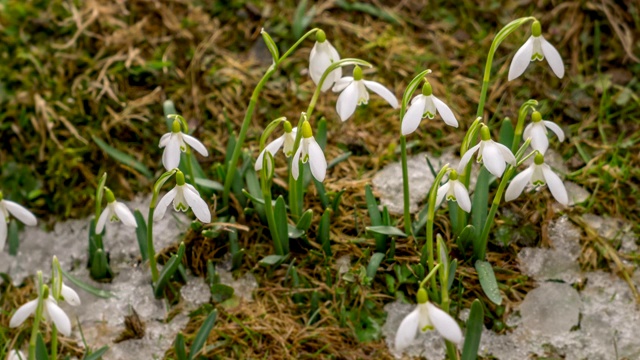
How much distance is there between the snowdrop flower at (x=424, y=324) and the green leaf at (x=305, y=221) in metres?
0.71

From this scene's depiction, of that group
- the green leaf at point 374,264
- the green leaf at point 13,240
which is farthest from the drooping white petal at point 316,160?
the green leaf at point 13,240

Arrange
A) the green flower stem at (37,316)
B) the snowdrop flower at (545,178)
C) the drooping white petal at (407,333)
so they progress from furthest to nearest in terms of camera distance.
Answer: the snowdrop flower at (545,178) → the green flower stem at (37,316) → the drooping white petal at (407,333)

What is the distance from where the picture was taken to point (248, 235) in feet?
8.75

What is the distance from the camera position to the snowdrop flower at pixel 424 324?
5.93 ft

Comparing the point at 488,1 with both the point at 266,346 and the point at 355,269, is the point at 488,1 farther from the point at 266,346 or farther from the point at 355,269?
the point at 266,346

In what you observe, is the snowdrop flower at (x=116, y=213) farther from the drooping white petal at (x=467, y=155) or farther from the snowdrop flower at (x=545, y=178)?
the snowdrop flower at (x=545, y=178)

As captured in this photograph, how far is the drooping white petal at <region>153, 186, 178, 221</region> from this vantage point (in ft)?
7.13

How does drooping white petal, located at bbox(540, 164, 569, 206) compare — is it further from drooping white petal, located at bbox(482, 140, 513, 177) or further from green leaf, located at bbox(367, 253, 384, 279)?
green leaf, located at bbox(367, 253, 384, 279)

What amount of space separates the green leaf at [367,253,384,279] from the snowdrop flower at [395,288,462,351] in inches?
24.9

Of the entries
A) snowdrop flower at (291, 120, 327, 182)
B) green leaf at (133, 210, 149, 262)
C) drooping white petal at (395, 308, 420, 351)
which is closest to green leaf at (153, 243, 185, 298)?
green leaf at (133, 210, 149, 262)

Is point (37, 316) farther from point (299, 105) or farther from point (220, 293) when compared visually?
point (299, 105)

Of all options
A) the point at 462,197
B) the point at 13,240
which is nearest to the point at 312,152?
the point at 462,197

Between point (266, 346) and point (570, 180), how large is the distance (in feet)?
3.99

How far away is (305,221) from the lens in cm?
251
